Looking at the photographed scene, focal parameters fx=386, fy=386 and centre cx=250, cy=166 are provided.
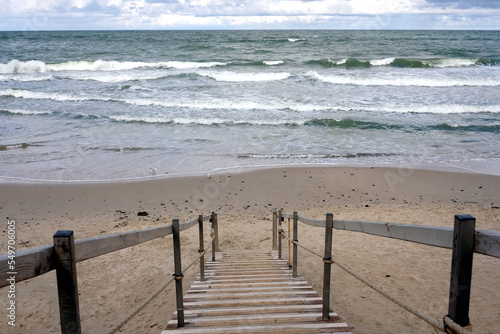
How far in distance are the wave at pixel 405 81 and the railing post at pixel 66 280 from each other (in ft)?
90.7

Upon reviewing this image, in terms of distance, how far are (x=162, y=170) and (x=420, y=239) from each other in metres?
10.0

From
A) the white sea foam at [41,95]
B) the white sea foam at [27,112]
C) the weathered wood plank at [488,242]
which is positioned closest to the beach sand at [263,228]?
the weathered wood plank at [488,242]

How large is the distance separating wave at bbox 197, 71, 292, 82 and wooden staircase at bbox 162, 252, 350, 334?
84.6 feet

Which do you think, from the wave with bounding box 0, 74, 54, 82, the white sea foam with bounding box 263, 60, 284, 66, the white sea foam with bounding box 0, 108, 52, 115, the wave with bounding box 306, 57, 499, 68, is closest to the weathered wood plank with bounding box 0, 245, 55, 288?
the white sea foam with bounding box 0, 108, 52, 115

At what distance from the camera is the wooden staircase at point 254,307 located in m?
2.86

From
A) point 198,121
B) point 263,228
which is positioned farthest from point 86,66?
point 263,228

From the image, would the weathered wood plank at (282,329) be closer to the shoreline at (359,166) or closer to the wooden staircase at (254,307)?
the wooden staircase at (254,307)

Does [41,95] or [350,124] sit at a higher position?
[41,95]

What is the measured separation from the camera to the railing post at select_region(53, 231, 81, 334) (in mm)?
1611

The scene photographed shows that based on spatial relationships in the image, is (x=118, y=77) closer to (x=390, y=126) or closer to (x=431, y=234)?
(x=390, y=126)

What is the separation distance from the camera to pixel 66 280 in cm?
163

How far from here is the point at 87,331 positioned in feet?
14.4

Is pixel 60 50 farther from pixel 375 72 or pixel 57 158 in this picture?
pixel 57 158

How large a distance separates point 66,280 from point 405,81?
97.3ft
